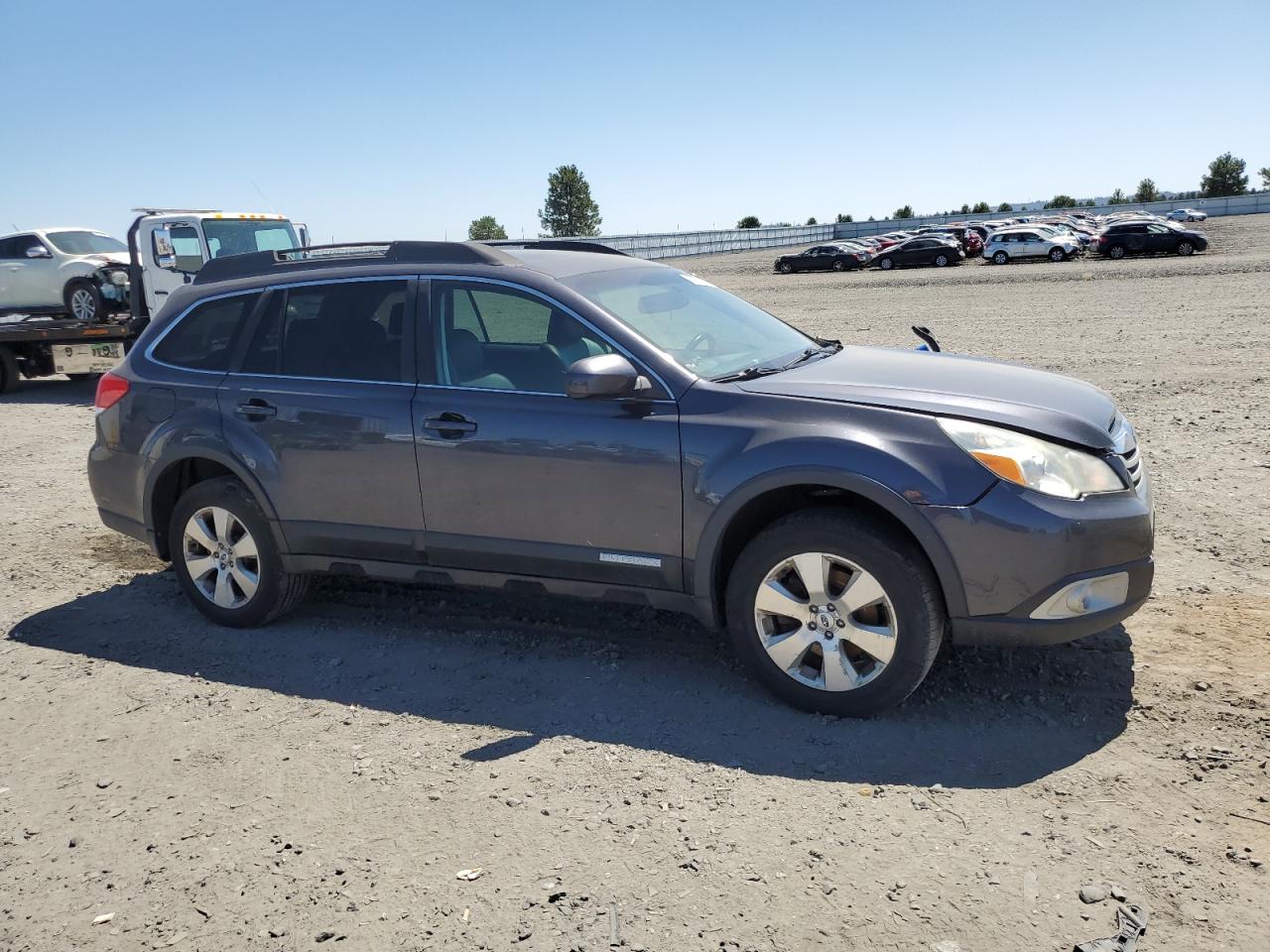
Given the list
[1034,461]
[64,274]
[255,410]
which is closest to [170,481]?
[255,410]

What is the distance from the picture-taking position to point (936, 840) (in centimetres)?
338

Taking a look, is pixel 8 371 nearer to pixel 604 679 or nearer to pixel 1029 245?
pixel 604 679

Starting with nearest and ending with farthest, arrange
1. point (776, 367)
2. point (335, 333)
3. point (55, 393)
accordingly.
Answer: point (776, 367), point (335, 333), point (55, 393)

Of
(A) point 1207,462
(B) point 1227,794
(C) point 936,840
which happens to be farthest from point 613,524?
(A) point 1207,462

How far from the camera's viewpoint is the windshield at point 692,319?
4.72 metres

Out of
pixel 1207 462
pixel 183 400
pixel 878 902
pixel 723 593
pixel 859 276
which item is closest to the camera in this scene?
pixel 878 902

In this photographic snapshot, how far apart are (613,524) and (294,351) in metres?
2.02

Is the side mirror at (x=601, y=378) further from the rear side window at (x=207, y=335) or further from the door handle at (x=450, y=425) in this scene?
the rear side window at (x=207, y=335)

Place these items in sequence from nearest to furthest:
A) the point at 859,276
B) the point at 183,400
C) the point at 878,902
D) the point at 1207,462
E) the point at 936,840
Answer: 1. the point at 878,902
2. the point at 936,840
3. the point at 183,400
4. the point at 1207,462
5. the point at 859,276

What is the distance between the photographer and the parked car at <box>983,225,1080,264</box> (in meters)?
40.0

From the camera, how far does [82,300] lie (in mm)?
17125

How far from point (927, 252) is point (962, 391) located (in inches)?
1614

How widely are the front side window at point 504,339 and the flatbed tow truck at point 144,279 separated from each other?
9798mm

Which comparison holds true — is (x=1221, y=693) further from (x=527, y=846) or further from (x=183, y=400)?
(x=183, y=400)
